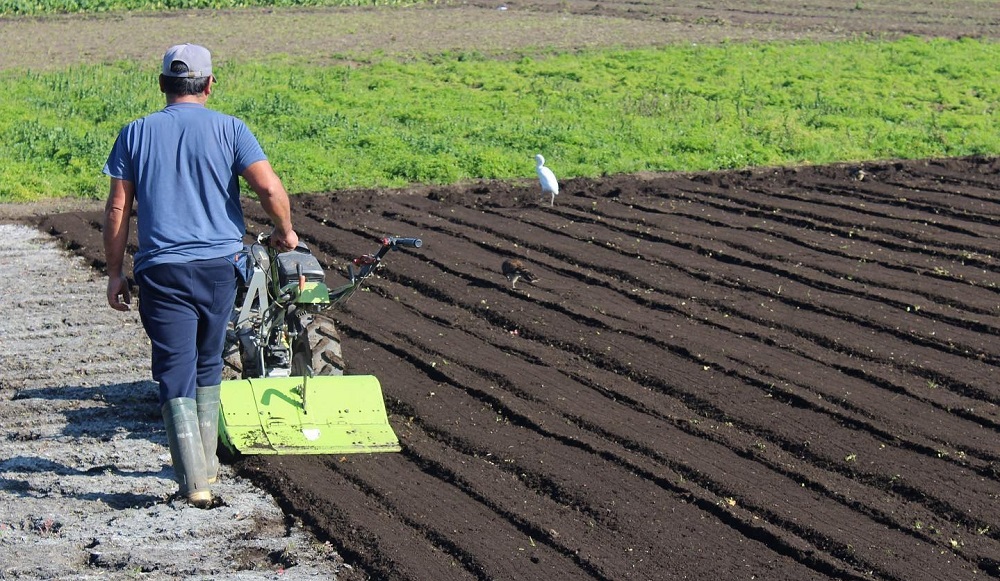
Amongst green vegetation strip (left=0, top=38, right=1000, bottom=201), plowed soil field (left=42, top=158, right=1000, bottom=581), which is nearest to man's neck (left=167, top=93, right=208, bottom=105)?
plowed soil field (left=42, top=158, right=1000, bottom=581)

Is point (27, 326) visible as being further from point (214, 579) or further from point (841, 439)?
point (841, 439)

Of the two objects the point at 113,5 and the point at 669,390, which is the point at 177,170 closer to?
the point at 669,390

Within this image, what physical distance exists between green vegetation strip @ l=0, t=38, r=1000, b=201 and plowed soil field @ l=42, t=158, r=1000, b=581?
202 centimetres

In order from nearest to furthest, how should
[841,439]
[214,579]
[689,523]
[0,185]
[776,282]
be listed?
[214,579]
[689,523]
[841,439]
[776,282]
[0,185]

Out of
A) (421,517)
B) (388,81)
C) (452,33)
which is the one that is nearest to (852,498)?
(421,517)

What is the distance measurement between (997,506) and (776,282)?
4.02 metres

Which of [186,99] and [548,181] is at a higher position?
[186,99]

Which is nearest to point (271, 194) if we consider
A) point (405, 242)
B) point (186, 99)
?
point (186, 99)

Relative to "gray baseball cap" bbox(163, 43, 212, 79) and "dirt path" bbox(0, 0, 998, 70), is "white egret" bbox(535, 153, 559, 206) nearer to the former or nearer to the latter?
"gray baseball cap" bbox(163, 43, 212, 79)

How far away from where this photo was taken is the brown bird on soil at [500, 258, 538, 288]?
10.1m

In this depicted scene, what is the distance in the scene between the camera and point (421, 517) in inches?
238

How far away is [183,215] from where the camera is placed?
570 cm

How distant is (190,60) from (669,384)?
354cm

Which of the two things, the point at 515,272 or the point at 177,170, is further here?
the point at 515,272
